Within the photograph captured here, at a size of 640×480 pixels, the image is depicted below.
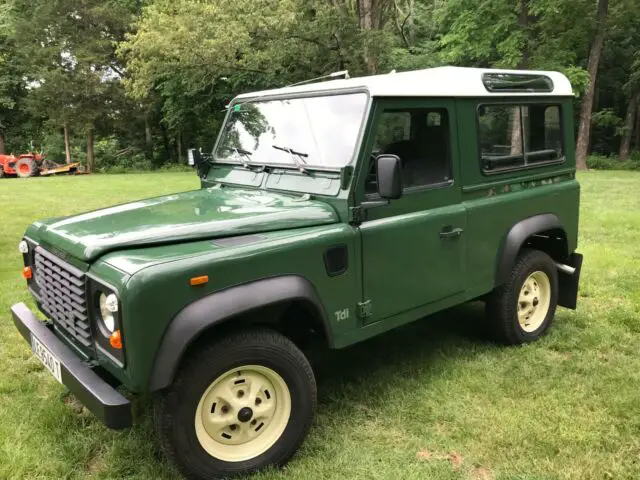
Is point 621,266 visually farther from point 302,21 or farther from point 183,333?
point 302,21

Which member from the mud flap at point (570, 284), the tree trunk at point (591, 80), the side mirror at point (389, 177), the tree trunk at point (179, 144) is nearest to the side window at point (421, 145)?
the side mirror at point (389, 177)

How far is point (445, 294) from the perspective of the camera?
154 inches

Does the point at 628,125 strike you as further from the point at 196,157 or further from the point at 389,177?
the point at 389,177

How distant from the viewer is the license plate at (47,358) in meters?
2.96

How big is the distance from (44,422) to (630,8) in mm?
22470

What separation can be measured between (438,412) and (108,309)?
7.18ft

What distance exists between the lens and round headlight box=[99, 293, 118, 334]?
2497mm

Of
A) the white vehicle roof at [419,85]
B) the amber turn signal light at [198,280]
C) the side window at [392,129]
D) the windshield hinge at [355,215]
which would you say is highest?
the white vehicle roof at [419,85]

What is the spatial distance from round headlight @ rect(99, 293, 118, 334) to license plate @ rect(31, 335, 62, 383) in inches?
18.8

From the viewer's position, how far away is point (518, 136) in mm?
4395

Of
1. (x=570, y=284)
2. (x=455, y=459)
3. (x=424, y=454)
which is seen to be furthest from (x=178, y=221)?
(x=570, y=284)

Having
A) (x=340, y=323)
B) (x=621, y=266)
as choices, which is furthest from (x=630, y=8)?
(x=340, y=323)

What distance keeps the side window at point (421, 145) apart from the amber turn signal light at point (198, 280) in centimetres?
153

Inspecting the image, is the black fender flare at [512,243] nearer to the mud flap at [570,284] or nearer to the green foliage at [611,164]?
the mud flap at [570,284]
